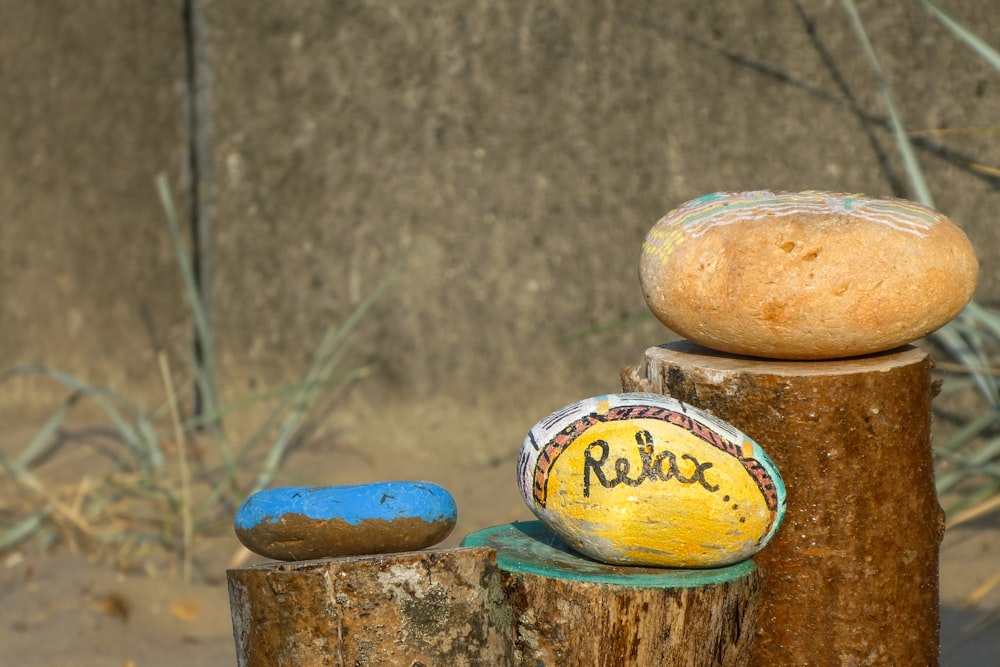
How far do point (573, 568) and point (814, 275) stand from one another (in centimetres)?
69

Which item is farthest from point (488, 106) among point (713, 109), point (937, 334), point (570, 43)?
point (937, 334)

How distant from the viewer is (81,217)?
186 inches

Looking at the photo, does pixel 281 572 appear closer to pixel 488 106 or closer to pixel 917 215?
pixel 917 215

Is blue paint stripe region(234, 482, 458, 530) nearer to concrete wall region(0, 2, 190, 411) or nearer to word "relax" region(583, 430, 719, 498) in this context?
word "relax" region(583, 430, 719, 498)

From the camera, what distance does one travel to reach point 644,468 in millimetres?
2086

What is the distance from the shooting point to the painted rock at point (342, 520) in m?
2.07

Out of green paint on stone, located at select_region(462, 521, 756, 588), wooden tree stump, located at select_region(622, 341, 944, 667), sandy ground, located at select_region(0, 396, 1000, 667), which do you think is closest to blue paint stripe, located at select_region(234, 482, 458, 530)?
green paint on stone, located at select_region(462, 521, 756, 588)

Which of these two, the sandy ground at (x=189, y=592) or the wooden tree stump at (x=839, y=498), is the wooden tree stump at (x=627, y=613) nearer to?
the wooden tree stump at (x=839, y=498)

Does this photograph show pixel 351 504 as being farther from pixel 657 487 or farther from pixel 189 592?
pixel 189 592

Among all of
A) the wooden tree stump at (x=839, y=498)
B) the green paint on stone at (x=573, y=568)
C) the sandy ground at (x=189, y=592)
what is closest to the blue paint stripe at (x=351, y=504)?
the green paint on stone at (x=573, y=568)

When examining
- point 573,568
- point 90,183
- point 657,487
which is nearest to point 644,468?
point 657,487

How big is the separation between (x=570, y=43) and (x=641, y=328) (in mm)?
958

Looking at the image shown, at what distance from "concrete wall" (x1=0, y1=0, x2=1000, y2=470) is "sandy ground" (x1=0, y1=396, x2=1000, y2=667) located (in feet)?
0.52

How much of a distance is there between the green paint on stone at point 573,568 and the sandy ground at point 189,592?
121 centimetres
